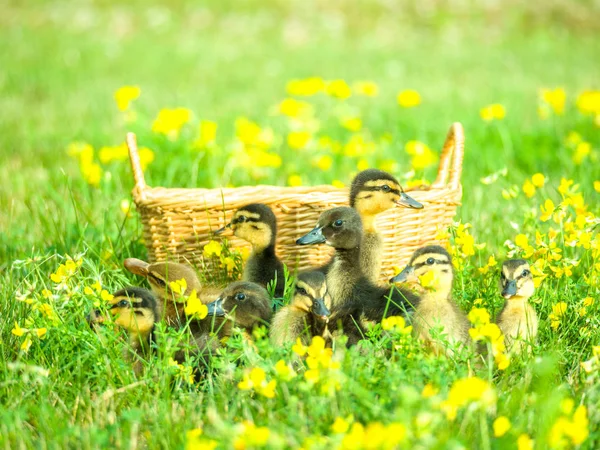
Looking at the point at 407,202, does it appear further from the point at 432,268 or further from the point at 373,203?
the point at 432,268

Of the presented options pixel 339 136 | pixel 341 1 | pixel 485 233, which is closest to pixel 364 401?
pixel 485 233

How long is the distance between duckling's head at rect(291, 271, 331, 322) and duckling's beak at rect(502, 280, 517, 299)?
679mm

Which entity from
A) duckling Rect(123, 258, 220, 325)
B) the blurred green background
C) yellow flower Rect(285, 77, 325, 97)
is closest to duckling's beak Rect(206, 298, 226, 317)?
duckling Rect(123, 258, 220, 325)

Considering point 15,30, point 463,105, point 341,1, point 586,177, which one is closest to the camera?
point 586,177

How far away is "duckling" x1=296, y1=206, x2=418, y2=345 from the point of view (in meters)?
3.30

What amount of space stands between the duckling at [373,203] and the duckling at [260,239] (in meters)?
0.41

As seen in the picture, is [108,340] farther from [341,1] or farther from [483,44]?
[341,1]

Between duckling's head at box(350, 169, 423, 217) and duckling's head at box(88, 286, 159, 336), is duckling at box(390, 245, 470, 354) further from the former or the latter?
duckling's head at box(88, 286, 159, 336)

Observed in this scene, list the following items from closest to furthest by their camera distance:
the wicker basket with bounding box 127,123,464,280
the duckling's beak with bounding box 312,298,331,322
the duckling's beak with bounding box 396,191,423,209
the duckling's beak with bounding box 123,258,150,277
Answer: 1. the duckling's beak with bounding box 312,298,331,322
2. the duckling's beak with bounding box 123,258,150,277
3. the duckling's beak with bounding box 396,191,423,209
4. the wicker basket with bounding box 127,123,464,280

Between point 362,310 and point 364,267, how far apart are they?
0.54 meters

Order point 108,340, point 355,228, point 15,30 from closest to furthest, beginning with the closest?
point 108,340, point 355,228, point 15,30

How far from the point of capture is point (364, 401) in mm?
2490

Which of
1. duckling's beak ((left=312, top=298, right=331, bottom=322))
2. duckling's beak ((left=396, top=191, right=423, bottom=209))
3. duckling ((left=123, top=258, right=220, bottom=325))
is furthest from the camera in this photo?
duckling's beak ((left=396, top=191, right=423, bottom=209))

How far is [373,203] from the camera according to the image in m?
3.88
